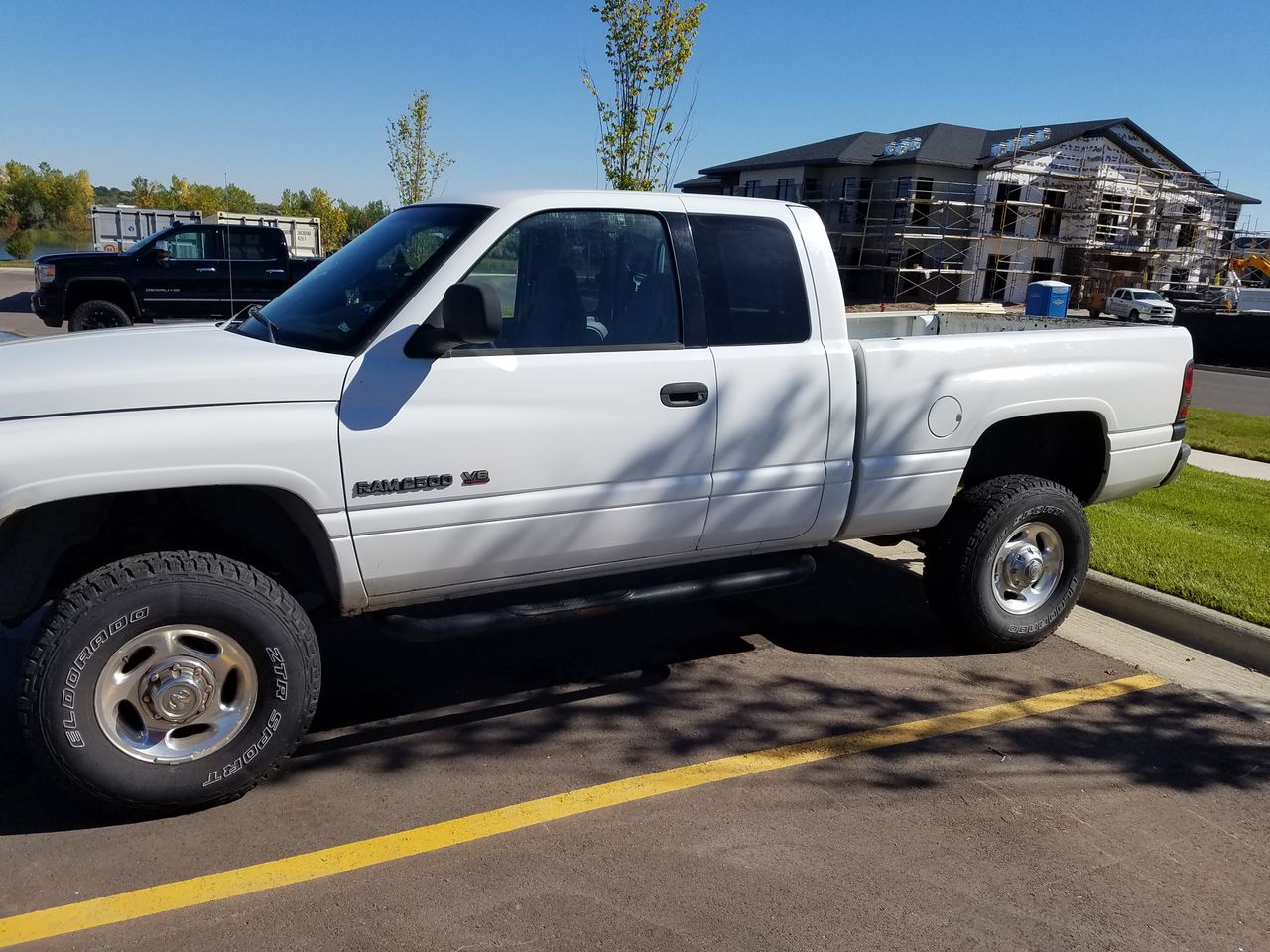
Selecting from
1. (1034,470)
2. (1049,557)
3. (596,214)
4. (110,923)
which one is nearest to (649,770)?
(110,923)

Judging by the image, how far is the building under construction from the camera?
162 feet


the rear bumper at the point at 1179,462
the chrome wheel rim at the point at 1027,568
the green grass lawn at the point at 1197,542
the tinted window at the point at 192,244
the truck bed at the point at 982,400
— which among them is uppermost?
the tinted window at the point at 192,244

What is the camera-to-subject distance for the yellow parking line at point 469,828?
291 cm

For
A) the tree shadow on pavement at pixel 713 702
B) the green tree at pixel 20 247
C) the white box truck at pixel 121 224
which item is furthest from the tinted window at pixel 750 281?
the green tree at pixel 20 247

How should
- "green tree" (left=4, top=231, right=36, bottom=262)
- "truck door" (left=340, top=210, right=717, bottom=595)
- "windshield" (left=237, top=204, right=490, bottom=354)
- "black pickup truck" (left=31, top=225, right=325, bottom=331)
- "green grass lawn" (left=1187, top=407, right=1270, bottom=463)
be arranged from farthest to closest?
"green tree" (left=4, top=231, right=36, bottom=262), "black pickup truck" (left=31, top=225, right=325, bottom=331), "green grass lawn" (left=1187, top=407, right=1270, bottom=463), "windshield" (left=237, top=204, right=490, bottom=354), "truck door" (left=340, top=210, right=717, bottom=595)

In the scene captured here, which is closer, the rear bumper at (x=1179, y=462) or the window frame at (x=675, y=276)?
the window frame at (x=675, y=276)

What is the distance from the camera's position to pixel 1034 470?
5.54 metres

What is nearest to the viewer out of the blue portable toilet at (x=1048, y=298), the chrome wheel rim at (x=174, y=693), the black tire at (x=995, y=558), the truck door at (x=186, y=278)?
the chrome wheel rim at (x=174, y=693)

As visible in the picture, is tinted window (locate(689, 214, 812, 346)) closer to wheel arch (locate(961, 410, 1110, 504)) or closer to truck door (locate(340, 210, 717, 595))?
truck door (locate(340, 210, 717, 595))

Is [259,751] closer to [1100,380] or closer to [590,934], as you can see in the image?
[590,934]

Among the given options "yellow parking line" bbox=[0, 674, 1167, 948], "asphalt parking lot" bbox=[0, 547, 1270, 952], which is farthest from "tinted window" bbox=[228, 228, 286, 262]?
"yellow parking line" bbox=[0, 674, 1167, 948]

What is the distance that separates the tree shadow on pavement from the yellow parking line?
0.26 feet

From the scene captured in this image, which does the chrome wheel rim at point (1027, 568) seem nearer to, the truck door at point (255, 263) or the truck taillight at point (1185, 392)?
the truck taillight at point (1185, 392)

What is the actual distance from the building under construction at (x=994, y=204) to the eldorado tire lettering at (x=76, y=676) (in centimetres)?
4663
